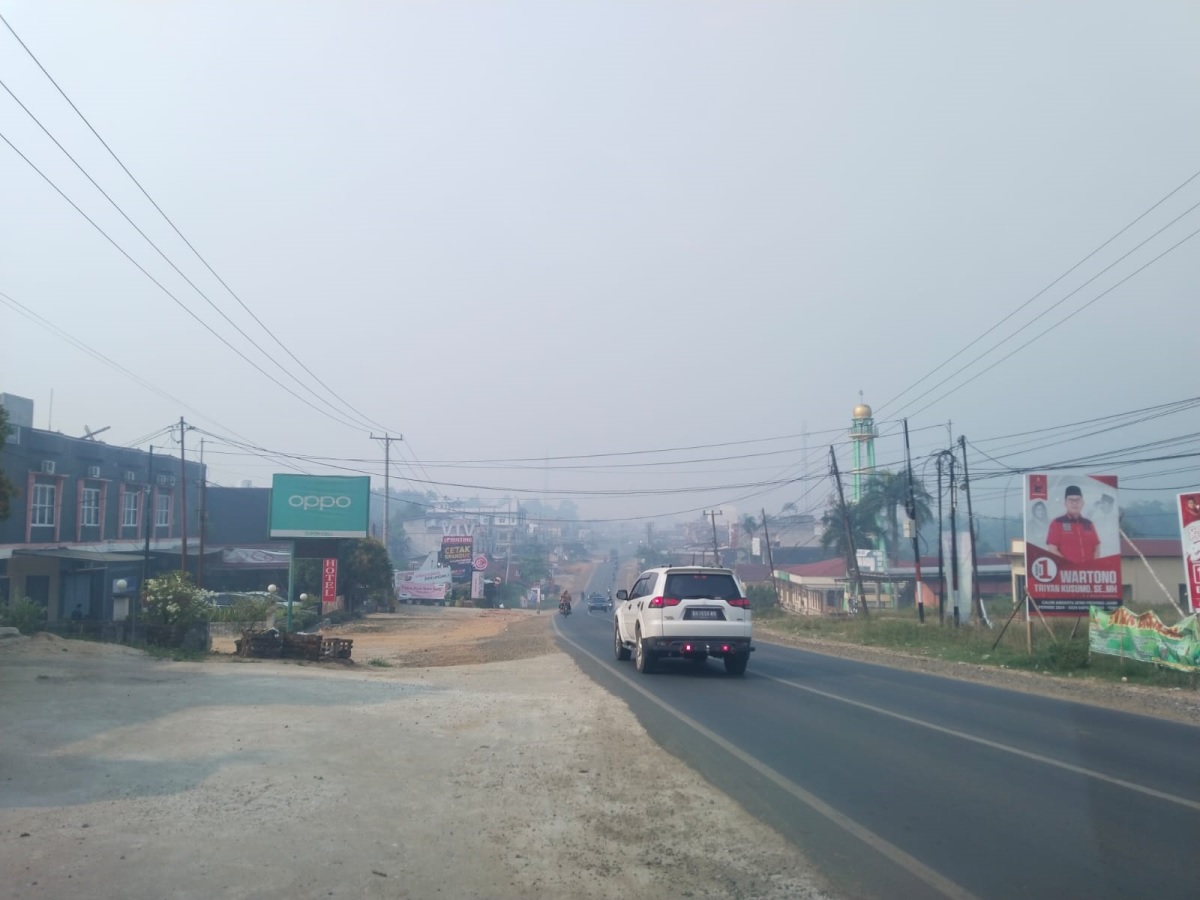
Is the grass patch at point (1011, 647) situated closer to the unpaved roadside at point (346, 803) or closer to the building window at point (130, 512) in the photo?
the unpaved roadside at point (346, 803)

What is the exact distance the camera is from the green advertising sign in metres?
45.0

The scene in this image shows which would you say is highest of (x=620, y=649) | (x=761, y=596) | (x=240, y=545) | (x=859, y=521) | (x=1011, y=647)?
(x=859, y=521)

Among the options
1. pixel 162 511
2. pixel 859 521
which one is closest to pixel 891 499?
pixel 859 521

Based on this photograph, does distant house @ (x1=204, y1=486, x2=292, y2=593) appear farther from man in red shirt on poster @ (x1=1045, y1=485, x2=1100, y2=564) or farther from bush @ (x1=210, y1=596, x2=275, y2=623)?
man in red shirt on poster @ (x1=1045, y1=485, x2=1100, y2=564)

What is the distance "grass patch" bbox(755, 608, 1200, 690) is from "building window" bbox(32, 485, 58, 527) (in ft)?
112

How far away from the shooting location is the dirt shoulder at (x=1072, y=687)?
50.4 feet

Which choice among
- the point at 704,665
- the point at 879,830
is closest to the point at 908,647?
the point at 704,665

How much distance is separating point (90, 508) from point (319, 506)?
1339 cm

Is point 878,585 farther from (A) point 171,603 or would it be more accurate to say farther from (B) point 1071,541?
(A) point 171,603

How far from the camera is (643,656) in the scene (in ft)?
63.6

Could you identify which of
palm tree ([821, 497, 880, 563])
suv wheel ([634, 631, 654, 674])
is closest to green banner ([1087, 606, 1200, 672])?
suv wheel ([634, 631, 654, 674])

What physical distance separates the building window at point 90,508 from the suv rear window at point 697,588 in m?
39.8

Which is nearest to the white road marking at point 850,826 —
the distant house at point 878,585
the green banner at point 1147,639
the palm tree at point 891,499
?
the green banner at point 1147,639

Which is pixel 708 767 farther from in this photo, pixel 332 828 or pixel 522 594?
pixel 522 594
